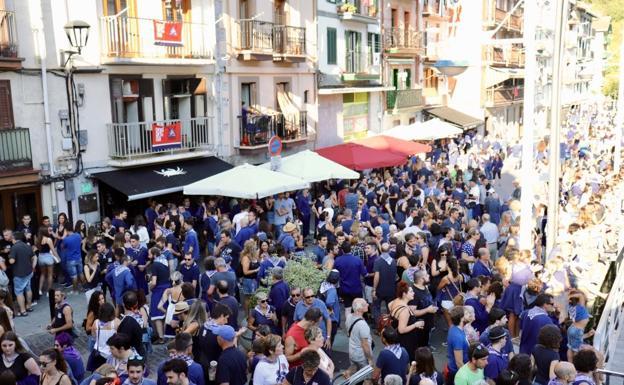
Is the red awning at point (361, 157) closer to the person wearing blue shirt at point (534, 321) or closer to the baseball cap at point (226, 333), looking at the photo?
the person wearing blue shirt at point (534, 321)

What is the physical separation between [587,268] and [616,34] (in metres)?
68.9

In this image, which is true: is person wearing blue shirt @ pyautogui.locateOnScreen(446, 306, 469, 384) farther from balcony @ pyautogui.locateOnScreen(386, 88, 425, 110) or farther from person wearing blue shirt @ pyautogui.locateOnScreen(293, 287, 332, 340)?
balcony @ pyautogui.locateOnScreen(386, 88, 425, 110)

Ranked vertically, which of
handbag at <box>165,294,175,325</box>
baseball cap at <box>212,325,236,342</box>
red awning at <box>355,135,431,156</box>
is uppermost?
red awning at <box>355,135,431,156</box>

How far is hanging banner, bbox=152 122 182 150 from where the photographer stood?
1744cm

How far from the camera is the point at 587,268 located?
11.1 m

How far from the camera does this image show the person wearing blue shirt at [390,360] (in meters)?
6.66

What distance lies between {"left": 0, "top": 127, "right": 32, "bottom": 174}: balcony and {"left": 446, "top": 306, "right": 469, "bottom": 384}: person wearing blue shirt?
36.2 ft

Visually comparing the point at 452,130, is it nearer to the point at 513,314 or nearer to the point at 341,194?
the point at 341,194

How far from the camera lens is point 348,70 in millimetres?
27844

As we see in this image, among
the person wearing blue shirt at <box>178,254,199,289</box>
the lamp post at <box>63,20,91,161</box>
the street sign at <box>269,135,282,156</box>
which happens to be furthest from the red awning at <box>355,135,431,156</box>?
the person wearing blue shirt at <box>178,254,199,289</box>

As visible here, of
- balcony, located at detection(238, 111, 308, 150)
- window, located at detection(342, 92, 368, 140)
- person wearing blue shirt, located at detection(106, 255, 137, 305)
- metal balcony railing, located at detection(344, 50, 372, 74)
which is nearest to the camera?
person wearing blue shirt, located at detection(106, 255, 137, 305)

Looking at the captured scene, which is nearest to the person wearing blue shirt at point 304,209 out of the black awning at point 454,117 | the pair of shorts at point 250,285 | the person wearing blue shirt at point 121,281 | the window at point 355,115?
the pair of shorts at point 250,285

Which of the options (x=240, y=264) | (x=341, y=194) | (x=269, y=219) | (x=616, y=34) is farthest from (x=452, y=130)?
(x=616, y=34)

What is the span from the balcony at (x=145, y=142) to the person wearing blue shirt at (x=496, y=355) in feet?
39.8
